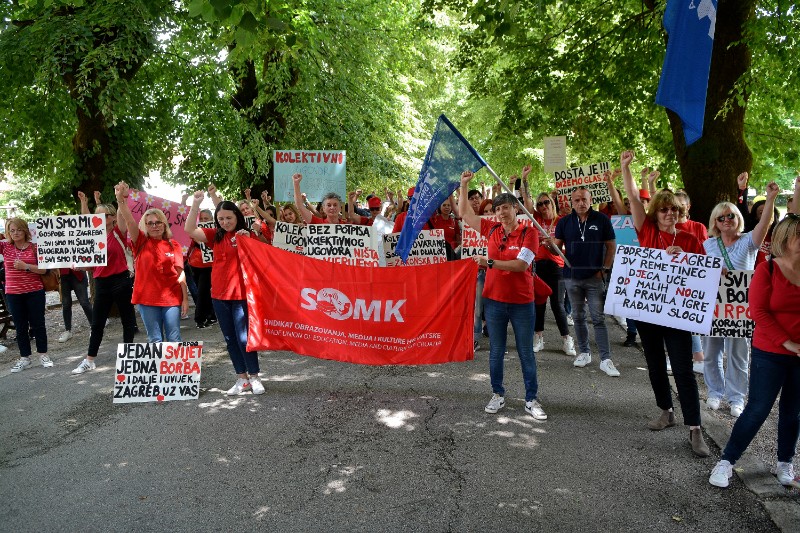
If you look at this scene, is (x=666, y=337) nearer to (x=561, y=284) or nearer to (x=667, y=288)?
(x=667, y=288)

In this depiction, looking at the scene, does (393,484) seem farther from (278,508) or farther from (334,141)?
(334,141)

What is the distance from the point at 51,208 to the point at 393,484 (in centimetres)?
1196

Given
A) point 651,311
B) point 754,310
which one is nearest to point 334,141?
point 651,311

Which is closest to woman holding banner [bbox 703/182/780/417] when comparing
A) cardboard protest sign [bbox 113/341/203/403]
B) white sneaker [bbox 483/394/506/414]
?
white sneaker [bbox 483/394/506/414]

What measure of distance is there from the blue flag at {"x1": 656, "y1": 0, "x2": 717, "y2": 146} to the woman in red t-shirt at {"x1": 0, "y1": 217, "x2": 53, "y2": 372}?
7.86m

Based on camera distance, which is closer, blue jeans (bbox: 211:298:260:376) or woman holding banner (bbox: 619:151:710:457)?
woman holding banner (bbox: 619:151:710:457)

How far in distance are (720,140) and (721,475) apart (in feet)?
21.9

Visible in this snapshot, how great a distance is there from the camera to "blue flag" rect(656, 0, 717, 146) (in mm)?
5469

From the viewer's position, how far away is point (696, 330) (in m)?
4.98

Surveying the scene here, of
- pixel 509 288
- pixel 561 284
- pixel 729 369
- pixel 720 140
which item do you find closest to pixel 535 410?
pixel 509 288

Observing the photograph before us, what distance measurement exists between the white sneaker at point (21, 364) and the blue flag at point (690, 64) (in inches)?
332

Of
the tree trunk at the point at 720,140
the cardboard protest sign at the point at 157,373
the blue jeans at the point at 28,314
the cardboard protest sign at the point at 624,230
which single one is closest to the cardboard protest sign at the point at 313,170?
the blue jeans at the point at 28,314

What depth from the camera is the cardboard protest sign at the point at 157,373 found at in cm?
666

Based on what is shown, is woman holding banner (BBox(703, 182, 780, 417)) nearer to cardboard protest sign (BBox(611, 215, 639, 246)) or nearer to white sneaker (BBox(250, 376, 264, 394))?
cardboard protest sign (BBox(611, 215, 639, 246))
